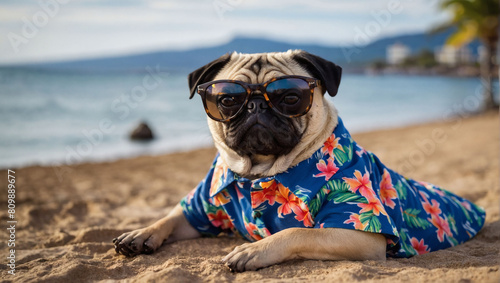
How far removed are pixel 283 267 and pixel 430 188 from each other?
1765 millimetres

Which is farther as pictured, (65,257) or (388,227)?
(65,257)

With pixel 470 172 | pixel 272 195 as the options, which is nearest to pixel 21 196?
pixel 272 195

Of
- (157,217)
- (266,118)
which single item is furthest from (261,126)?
(157,217)

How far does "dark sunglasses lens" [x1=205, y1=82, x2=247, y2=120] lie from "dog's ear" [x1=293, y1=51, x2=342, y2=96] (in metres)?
0.50

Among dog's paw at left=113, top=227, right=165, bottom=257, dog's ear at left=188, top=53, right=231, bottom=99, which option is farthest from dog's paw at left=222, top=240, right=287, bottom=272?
dog's ear at left=188, top=53, right=231, bottom=99

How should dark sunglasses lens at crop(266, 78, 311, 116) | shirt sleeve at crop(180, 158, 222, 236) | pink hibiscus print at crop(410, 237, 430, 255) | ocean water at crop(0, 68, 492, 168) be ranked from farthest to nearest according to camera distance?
1. ocean water at crop(0, 68, 492, 168)
2. shirt sleeve at crop(180, 158, 222, 236)
3. pink hibiscus print at crop(410, 237, 430, 255)
4. dark sunglasses lens at crop(266, 78, 311, 116)

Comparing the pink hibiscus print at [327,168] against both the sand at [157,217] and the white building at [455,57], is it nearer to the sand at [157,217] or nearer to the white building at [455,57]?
the sand at [157,217]

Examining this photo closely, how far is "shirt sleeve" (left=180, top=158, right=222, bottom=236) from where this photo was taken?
10.8ft

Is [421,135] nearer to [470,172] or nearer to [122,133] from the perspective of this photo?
[470,172]

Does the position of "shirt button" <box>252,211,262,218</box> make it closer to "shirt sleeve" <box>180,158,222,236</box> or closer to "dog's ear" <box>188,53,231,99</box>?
"shirt sleeve" <box>180,158,222,236</box>

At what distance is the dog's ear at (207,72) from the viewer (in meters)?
3.12

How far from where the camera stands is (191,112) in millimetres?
19297

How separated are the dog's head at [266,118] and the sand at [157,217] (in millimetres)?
692

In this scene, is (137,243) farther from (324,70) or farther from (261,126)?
(324,70)
